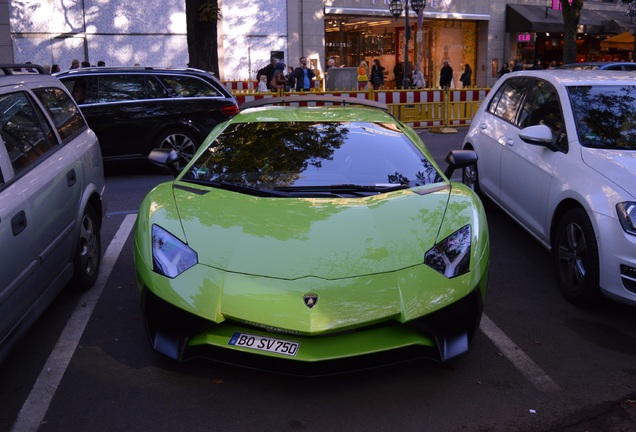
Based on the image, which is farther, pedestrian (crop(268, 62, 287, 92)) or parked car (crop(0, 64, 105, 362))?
pedestrian (crop(268, 62, 287, 92))

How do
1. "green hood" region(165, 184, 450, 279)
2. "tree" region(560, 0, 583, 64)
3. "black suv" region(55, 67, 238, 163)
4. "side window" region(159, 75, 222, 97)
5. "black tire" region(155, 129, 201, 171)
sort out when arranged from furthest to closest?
"tree" region(560, 0, 583, 64) < "side window" region(159, 75, 222, 97) < "black tire" region(155, 129, 201, 171) < "black suv" region(55, 67, 238, 163) < "green hood" region(165, 184, 450, 279)

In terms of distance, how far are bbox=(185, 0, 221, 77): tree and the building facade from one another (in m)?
8.42

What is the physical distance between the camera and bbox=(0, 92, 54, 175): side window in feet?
13.7

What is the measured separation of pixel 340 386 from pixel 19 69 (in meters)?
3.46

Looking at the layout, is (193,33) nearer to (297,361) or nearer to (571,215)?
(571,215)

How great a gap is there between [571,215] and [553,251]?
1.51 ft

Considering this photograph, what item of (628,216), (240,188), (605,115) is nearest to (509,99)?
(605,115)

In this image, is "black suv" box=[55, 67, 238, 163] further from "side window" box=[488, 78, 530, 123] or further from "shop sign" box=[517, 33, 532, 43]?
"shop sign" box=[517, 33, 532, 43]

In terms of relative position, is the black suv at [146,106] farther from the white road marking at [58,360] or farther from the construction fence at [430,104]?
the construction fence at [430,104]

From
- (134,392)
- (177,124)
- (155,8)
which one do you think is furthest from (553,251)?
(155,8)

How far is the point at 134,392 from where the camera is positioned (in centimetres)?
373

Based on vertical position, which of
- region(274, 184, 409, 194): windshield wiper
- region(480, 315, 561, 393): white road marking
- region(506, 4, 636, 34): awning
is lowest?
region(480, 315, 561, 393): white road marking

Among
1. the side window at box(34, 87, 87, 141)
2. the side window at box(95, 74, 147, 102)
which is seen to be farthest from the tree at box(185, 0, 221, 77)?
the side window at box(34, 87, 87, 141)

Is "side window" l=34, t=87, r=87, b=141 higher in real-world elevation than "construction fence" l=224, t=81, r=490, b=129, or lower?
higher
